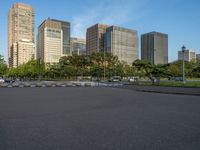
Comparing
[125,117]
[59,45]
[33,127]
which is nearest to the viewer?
[33,127]

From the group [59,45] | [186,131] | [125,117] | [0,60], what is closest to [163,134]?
[186,131]

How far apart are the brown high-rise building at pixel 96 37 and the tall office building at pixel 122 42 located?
6.27 meters

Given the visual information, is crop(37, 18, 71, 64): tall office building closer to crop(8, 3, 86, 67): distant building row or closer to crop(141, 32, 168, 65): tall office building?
crop(8, 3, 86, 67): distant building row

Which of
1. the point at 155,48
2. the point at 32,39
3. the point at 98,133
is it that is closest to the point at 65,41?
the point at 32,39

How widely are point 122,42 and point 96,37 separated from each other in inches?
615

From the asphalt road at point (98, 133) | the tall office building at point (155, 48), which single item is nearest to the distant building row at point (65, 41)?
the tall office building at point (155, 48)

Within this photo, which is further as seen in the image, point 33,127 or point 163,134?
point 33,127

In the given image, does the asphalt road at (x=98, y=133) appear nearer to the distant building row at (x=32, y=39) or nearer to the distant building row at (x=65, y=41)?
the distant building row at (x=65, y=41)

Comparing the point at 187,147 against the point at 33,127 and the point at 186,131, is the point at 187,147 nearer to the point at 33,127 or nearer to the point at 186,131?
the point at 186,131

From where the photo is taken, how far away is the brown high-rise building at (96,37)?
95387mm

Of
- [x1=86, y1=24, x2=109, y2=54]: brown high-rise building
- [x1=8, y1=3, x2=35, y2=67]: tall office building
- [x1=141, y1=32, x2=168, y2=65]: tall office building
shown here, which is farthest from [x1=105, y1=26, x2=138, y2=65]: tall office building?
[x1=8, y1=3, x2=35, y2=67]: tall office building

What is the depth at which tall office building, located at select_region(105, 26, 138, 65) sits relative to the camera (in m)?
83.6

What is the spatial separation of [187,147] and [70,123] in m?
3.74

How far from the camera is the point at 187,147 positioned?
4906mm
